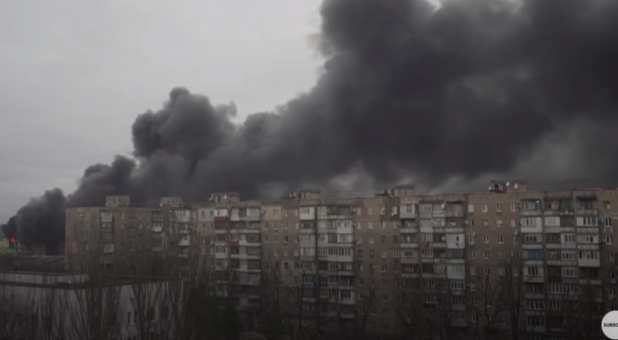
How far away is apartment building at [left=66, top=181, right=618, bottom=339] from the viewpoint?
21906 mm

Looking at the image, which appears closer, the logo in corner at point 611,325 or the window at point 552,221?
the logo in corner at point 611,325

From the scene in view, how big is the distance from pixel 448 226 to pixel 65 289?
16841mm

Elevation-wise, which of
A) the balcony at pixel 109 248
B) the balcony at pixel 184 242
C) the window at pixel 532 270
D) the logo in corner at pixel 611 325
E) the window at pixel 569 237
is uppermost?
the window at pixel 569 237

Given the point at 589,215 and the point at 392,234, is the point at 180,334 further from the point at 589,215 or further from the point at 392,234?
the point at 589,215

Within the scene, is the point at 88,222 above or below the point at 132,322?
above

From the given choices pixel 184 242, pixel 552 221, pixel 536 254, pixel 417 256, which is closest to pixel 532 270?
pixel 536 254

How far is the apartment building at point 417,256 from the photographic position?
862 inches

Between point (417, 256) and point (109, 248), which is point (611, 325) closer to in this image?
point (417, 256)

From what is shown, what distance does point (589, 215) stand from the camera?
2202cm

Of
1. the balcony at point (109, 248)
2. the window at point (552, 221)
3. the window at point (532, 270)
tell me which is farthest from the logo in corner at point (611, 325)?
the balcony at point (109, 248)

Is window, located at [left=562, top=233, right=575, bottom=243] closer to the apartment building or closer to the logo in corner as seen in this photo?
the apartment building

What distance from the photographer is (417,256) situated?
2555 cm

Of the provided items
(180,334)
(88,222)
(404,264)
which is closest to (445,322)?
(404,264)

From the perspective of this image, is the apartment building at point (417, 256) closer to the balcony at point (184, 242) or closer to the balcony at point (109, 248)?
the balcony at point (184, 242)
